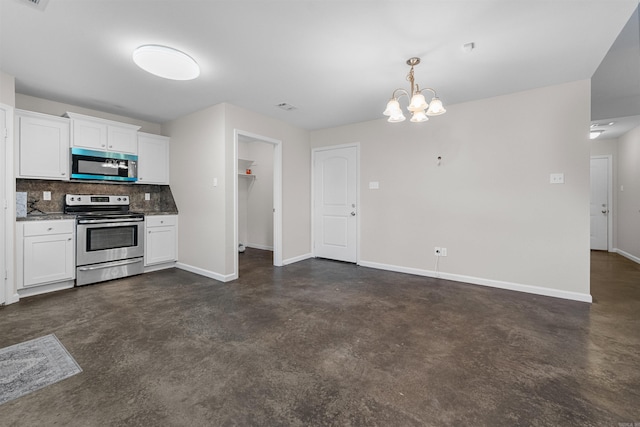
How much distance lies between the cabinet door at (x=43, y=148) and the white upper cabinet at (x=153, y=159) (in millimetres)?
883

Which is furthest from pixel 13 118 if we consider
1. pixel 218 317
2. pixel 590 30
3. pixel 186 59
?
pixel 590 30

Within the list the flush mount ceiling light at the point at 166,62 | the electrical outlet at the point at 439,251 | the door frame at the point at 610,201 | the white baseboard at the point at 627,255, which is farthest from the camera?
the door frame at the point at 610,201

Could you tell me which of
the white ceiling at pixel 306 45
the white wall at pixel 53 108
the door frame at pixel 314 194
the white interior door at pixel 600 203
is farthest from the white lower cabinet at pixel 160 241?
the white interior door at pixel 600 203

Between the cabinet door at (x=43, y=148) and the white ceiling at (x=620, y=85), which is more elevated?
the white ceiling at (x=620, y=85)

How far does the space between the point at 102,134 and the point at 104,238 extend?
1.49 m

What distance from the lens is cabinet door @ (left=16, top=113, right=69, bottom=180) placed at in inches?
128

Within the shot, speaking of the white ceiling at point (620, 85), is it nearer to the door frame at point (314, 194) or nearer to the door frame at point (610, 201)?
the door frame at point (610, 201)

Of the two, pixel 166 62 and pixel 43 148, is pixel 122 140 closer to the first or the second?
pixel 43 148

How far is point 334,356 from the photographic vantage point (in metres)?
1.99

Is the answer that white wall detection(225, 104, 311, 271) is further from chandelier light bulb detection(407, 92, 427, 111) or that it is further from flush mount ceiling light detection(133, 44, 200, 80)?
chandelier light bulb detection(407, 92, 427, 111)

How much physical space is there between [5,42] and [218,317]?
3.06m

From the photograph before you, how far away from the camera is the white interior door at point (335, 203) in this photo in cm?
482

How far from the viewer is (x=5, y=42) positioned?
7.72 feet

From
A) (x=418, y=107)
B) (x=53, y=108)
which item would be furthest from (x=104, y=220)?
(x=418, y=107)
